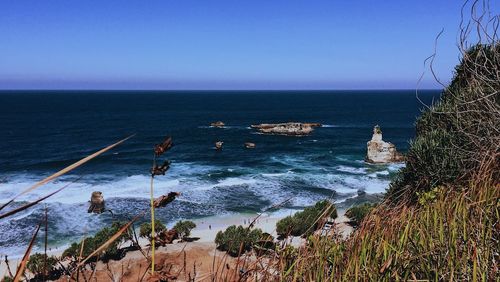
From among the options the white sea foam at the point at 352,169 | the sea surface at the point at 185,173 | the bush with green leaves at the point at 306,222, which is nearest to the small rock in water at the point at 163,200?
the bush with green leaves at the point at 306,222

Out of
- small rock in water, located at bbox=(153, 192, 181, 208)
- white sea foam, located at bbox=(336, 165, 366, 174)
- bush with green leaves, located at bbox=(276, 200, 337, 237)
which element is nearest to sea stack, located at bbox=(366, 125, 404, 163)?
white sea foam, located at bbox=(336, 165, 366, 174)

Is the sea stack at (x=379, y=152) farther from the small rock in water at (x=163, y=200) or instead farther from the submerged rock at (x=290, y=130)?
the small rock in water at (x=163, y=200)

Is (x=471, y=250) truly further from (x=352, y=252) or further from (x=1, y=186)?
(x=1, y=186)

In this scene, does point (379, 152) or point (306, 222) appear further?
point (379, 152)

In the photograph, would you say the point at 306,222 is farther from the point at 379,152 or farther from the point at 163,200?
the point at 379,152

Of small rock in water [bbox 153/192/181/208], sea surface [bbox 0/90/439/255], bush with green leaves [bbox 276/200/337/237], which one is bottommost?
sea surface [bbox 0/90/439/255]

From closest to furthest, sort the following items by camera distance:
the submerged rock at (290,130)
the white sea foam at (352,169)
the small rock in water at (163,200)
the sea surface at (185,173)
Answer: the small rock in water at (163,200) < the sea surface at (185,173) < the white sea foam at (352,169) < the submerged rock at (290,130)

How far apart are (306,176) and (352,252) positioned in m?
47.4

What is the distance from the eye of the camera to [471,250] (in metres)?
3.64

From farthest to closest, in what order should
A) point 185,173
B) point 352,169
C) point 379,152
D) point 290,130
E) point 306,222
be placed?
point 290,130 → point 379,152 → point 352,169 → point 185,173 → point 306,222

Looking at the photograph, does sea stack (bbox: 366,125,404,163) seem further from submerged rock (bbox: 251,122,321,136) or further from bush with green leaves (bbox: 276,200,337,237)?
bush with green leaves (bbox: 276,200,337,237)

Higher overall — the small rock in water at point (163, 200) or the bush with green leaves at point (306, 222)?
the small rock in water at point (163, 200)

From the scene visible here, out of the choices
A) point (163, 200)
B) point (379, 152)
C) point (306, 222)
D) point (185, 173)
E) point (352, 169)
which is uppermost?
point (163, 200)

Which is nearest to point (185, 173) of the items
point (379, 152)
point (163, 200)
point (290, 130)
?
point (379, 152)
